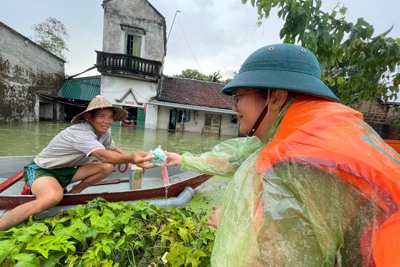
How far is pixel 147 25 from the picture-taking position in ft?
48.3

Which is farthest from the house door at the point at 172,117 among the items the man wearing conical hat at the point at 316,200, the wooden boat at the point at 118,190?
the man wearing conical hat at the point at 316,200

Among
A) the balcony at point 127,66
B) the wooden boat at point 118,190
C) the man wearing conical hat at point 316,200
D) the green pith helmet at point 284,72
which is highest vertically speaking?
the balcony at point 127,66

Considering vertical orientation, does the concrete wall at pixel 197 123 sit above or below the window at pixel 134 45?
below

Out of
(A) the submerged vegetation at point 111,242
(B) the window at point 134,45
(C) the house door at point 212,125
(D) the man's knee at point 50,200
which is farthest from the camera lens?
(C) the house door at point 212,125

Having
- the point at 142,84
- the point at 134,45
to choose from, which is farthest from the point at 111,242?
the point at 134,45

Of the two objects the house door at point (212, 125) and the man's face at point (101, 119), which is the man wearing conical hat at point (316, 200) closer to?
the man's face at point (101, 119)

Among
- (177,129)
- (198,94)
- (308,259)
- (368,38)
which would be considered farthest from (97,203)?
(198,94)

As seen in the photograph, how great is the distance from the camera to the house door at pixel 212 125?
16703mm

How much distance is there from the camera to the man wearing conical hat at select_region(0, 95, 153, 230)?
7.85 feet

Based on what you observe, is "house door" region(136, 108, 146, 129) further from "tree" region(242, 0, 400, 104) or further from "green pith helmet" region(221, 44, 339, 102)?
"green pith helmet" region(221, 44, 339, 102)

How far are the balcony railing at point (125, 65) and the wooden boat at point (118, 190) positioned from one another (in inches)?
421

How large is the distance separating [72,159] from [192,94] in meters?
14.8

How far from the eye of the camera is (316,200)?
67 centimetres

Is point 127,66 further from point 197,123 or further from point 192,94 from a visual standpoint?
point 197,123
